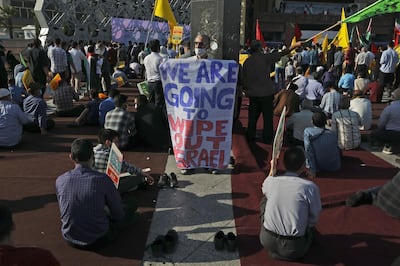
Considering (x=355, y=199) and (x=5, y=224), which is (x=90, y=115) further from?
(x=5, y=224)

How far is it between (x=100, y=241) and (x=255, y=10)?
177 feet

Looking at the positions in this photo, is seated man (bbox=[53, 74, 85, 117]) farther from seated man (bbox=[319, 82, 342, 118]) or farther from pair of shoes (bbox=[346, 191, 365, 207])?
pair of shoes (bbox=[346, 191, 365, 207])

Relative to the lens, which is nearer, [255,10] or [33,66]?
[33,66]

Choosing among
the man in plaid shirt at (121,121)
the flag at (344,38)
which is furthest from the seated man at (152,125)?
the flag at (344,38)

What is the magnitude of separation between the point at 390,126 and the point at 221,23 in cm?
355

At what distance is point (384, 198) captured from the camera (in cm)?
452

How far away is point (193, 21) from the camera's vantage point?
6.84 m

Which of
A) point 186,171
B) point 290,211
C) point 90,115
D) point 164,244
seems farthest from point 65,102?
point 290,211

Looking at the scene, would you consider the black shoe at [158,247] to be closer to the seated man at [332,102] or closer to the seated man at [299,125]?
the seated man at [299,125]

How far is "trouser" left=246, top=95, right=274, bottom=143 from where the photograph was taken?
279 inches

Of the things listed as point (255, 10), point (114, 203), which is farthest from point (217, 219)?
point (255, 10)

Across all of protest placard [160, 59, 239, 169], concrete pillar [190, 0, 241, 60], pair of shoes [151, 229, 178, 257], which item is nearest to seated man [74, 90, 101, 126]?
concrete pillar [190, 0, 241, 60]

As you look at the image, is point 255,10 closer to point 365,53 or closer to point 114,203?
point 365,53

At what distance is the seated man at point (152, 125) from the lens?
23.0 feet
